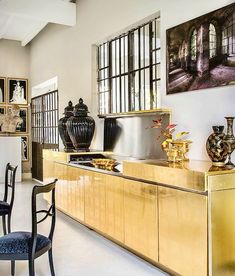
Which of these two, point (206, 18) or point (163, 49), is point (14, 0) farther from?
point (206, 18)

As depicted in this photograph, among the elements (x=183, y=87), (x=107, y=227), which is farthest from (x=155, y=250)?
(x=183, y=87)

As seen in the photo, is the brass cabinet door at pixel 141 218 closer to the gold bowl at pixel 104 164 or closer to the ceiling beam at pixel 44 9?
the gold bowl at pixel 104 164

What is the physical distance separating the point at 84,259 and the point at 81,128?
2.33 meters

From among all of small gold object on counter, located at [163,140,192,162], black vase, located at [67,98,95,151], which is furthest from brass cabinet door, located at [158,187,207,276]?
black vase, located at [67,98,95,151]

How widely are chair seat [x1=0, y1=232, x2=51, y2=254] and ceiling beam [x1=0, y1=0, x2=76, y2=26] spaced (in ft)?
14.4

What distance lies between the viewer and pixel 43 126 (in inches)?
343

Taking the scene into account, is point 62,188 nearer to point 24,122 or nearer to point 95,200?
point 95,200

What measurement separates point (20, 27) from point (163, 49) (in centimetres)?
537

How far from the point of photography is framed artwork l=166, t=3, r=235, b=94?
314cm

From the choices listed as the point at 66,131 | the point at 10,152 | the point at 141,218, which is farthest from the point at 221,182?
the point at 10,152

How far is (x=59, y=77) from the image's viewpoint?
724 cm

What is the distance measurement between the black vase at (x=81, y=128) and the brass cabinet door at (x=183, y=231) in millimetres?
2568

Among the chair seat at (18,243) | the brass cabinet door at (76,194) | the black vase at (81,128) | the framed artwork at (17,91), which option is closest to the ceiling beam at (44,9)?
the black vase at (81,128)

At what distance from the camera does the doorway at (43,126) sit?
25.7ft
